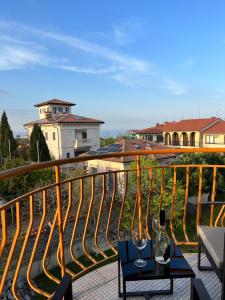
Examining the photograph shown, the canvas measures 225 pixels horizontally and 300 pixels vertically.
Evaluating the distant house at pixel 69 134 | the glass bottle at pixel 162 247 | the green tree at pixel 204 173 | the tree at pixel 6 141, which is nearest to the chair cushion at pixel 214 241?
the glass bottle at pixel 162 247

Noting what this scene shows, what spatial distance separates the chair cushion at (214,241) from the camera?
5.05 ft

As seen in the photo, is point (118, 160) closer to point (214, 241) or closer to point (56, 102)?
point (214, 241)

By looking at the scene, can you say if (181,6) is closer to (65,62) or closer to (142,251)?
(142,251)

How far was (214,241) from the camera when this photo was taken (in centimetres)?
174

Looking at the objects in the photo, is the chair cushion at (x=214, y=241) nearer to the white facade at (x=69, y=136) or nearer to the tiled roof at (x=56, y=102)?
the white facade at (x=69, y=136)

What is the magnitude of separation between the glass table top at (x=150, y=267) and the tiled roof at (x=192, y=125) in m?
31.8

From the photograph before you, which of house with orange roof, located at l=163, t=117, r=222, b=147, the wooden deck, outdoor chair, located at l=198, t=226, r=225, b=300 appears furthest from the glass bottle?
house with orange roof, located at l=163, t=117, r=222, b=147

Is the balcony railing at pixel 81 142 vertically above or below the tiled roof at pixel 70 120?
below

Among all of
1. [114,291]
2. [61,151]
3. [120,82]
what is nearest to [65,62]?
[120,82]

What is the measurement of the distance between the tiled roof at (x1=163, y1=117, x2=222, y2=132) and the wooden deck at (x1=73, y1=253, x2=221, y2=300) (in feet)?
103

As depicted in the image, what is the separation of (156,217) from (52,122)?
93.1 feet

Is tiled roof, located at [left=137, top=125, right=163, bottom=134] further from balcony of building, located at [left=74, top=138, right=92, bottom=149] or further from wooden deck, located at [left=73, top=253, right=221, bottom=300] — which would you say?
wooden deck, located at [left=73, top=253, right=221, bottom=300]

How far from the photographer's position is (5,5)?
12.7 meters

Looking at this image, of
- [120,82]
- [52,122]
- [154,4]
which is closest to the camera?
[154,4]
